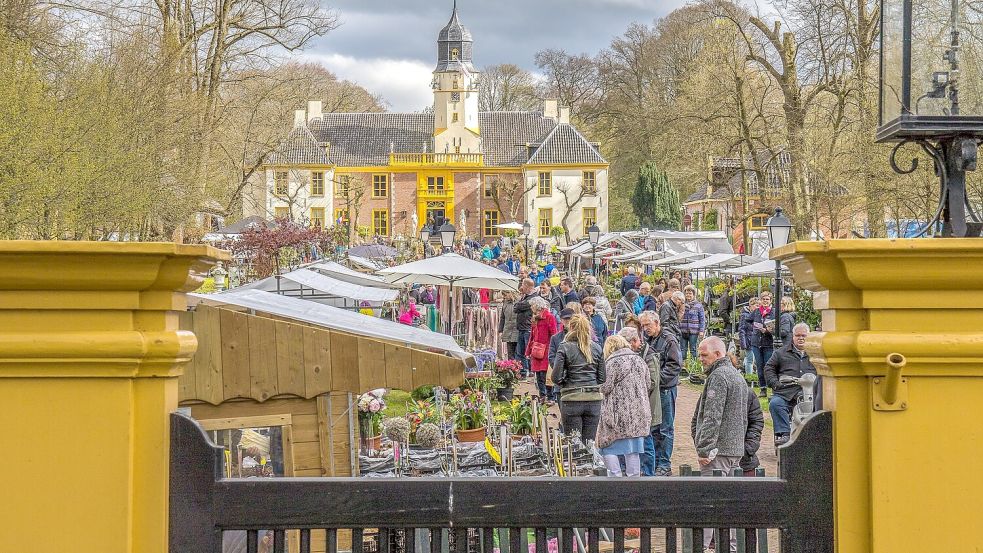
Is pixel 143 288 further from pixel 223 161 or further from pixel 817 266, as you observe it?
pixel 223 161

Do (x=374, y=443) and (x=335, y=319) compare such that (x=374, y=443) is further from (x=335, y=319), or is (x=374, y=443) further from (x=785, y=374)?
(x=785, y=374)

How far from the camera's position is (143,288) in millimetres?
2217

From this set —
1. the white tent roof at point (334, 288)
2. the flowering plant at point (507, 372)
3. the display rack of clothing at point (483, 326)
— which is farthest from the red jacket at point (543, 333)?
the display rack of clothing at point (483, 326)

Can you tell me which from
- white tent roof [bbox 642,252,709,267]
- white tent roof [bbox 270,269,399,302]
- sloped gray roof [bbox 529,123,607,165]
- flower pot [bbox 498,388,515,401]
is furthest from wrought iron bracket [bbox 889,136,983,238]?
sloped gray roof [bbox 529,123,607,165]

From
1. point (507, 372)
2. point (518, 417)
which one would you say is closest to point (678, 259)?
point (507, 372)

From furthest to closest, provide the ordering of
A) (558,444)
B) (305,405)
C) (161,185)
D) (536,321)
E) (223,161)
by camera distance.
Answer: (223,161) → (161,185) → (536,321) → (558,444) → (305,405)

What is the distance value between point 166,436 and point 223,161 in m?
29.2

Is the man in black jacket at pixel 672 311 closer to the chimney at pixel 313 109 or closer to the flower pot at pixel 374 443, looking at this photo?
the flower pot at pixel 374 443

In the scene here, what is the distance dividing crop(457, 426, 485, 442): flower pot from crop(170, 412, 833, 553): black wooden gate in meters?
8.29

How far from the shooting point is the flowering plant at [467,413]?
1090cm

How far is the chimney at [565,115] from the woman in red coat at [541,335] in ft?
192

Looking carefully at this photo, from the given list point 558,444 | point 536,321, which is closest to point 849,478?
point 558,444

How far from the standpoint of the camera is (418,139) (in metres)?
76.8

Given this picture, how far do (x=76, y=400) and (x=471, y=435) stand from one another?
28.0 feet
